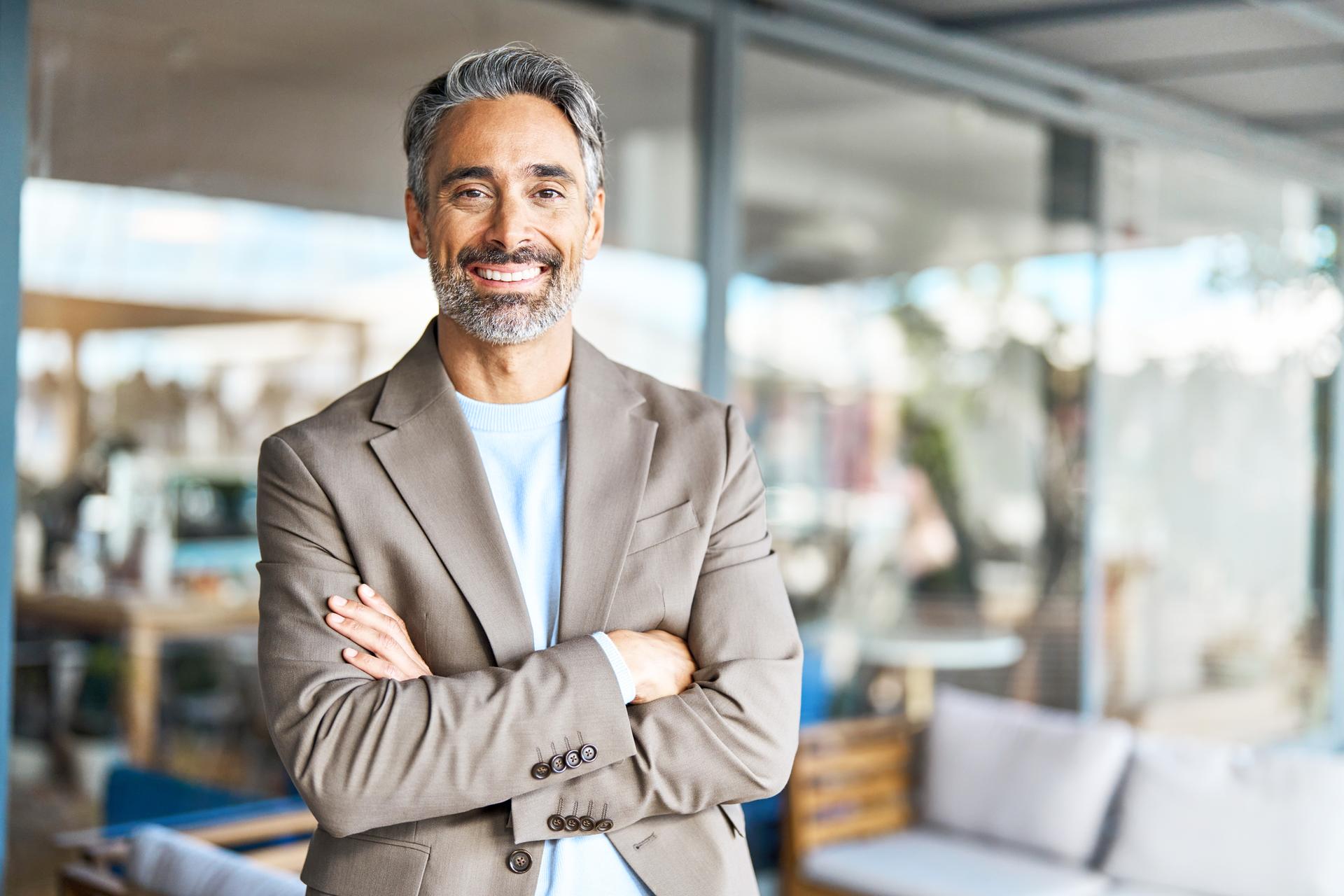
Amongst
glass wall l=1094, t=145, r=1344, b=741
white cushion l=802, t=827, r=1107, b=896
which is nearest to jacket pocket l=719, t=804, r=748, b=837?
white cushion l=802, t=827, r=1107, b=896

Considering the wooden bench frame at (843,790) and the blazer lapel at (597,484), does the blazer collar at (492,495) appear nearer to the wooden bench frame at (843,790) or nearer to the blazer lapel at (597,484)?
the blazer lapel at (597,484)

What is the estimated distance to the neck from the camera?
1.87 metres

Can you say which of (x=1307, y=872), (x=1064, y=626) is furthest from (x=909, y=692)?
(x=1307, y=872)

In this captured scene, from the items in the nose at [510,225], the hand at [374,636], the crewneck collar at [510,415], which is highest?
the nose at [510,225]

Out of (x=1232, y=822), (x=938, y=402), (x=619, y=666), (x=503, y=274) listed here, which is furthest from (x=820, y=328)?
(x=619, y=666)

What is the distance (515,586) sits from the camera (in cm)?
176

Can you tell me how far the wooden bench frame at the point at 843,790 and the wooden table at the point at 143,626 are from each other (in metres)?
2.13

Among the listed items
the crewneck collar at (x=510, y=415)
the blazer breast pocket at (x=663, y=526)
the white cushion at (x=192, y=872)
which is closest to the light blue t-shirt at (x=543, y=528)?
the crewneck collar at (x=510, y=415)

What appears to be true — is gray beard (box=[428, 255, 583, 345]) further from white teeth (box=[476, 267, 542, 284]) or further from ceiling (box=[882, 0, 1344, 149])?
ceiling (box=[882, 0, 1344, 149])

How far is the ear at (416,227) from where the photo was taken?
1898mm

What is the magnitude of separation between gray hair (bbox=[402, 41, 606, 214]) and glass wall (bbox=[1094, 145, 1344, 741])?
411cm

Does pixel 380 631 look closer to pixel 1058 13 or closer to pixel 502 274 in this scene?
pixel 502 274

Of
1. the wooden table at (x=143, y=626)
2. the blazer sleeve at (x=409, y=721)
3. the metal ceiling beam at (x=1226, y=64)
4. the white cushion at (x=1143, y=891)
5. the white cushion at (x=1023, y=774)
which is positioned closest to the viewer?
the blazer sleeve at (x=409, y=721)

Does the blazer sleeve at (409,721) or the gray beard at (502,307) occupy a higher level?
the gray beard at (502,307)
